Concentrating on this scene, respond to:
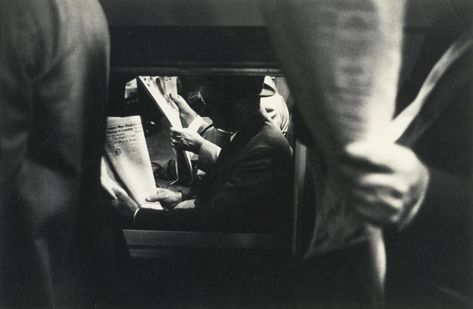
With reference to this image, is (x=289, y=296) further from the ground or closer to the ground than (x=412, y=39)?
closer to the ground

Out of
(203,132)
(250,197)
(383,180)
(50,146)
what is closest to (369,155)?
(383,180)

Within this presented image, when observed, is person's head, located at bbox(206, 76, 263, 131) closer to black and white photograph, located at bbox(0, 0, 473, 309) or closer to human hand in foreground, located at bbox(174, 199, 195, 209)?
black and white photograph, located at bbox(0, 0, 473, 309)

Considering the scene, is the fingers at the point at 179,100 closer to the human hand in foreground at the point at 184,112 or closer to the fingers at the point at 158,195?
the human hand in foreground at the point at 184,112

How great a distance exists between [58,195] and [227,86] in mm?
652

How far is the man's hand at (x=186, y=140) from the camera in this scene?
70.6 inches

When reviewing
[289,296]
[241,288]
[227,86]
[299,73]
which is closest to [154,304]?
[241,288]

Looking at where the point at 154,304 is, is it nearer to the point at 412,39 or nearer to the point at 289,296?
the point at 289,296

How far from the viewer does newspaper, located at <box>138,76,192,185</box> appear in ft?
5.74

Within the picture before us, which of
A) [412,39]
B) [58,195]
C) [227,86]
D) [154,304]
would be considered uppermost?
[412,39]

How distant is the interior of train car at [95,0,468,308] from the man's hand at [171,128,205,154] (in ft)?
0.08

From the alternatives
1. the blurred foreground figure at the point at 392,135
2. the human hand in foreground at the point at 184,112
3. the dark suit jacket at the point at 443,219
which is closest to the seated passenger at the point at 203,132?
the human hand in foreground at the point at 184,112

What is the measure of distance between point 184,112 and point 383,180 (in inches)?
26.7

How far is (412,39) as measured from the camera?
166 centimetres

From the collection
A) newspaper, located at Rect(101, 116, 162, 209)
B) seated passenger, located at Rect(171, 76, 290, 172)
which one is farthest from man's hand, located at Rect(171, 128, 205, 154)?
newspaper, located at Rect(101, 116, 162, 209)
